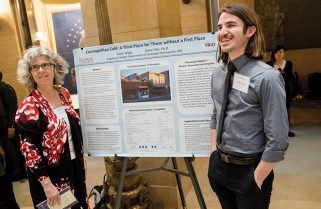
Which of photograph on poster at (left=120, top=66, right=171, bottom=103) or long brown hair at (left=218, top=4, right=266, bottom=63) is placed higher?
long brown hair at (left=218, top=4, right=266, bottom=63)

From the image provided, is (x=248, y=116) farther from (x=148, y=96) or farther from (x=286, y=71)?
(x=286, y=71)

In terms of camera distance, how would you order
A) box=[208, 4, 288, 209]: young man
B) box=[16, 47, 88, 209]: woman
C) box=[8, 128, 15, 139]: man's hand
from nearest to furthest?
1. box=[208, 4, 288, 209]: young man
2. box=[16, 47, 88, 209]: woman
3. box=[8, 128, 15, 139]: man's hand

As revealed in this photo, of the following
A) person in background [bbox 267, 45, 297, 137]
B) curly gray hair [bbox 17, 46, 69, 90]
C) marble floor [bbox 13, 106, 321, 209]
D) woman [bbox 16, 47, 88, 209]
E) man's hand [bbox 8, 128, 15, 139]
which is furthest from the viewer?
person in background [bbox 267, 45, 297, 137]

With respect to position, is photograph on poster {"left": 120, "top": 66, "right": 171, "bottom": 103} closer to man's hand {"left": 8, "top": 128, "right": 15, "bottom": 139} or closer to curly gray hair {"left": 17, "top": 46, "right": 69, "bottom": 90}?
curly gray hair {"left": 17, "top": 46, "right": 69, "bottom": 90}

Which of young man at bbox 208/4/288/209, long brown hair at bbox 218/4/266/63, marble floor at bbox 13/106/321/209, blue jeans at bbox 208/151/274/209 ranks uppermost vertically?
long brown hair at bbox 218/4/266/63

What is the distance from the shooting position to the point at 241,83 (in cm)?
160

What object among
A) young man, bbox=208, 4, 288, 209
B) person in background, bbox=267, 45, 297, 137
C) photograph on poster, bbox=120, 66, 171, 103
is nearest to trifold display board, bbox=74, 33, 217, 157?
photograph on poster, bbox=120, 66, 171, 103

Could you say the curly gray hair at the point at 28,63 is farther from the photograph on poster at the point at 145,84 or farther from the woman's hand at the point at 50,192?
the woman's hand at the point at 50,192

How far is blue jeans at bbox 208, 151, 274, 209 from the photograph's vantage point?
5.31ft

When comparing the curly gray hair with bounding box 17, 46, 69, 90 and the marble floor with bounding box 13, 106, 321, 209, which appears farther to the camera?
the marble floor with bounding box 13, 106, 321, 209

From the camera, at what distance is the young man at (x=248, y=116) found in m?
1.51

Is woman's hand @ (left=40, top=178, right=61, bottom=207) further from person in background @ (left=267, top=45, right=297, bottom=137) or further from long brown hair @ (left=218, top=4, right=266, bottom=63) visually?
person in background @ (left=267, top=45, right=297, bottom=137)

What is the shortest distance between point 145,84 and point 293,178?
2467 millimetres

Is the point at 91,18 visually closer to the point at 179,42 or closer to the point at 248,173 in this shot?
the point at 179,42
